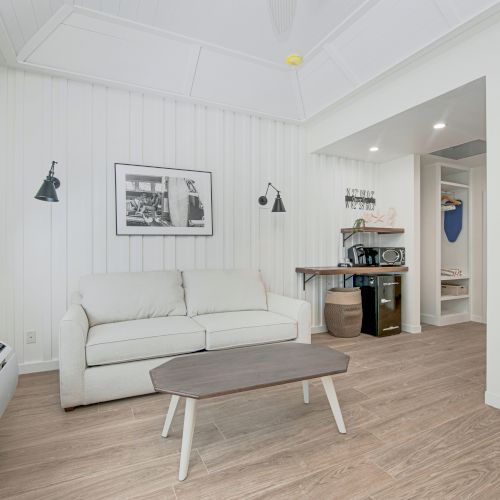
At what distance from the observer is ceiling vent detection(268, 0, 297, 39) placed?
221cm

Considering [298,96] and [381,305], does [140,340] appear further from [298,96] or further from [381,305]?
[298,96]

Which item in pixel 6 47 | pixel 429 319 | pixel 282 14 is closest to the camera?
pixel 282 14

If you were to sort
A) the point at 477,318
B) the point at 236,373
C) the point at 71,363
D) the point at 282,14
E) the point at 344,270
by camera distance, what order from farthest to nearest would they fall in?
the point at 477,318, the point at 344,270, the point at 282,14, the point at 71,363, the point at 236,373

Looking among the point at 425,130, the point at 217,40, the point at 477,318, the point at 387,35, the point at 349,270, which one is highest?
the point at 217,40

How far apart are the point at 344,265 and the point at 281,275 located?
2.77 feet

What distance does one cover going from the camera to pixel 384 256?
437 centimetres

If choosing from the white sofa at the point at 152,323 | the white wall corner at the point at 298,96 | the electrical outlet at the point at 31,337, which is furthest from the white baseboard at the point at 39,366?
the white wall corner at the point at 298,96

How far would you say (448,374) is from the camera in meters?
2.76

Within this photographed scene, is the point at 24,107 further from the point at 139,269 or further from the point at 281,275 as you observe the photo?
the point at 281,275

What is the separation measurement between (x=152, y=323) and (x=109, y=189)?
1.36 m

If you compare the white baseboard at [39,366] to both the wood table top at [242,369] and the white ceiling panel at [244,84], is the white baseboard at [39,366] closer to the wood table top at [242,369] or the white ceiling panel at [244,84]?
the wood table top at [242,369]

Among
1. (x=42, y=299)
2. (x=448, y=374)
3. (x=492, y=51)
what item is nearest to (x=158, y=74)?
(x=42, y=299)

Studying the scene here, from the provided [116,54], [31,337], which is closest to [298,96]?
[116,54]

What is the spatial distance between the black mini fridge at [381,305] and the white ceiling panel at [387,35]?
2.25 meters
